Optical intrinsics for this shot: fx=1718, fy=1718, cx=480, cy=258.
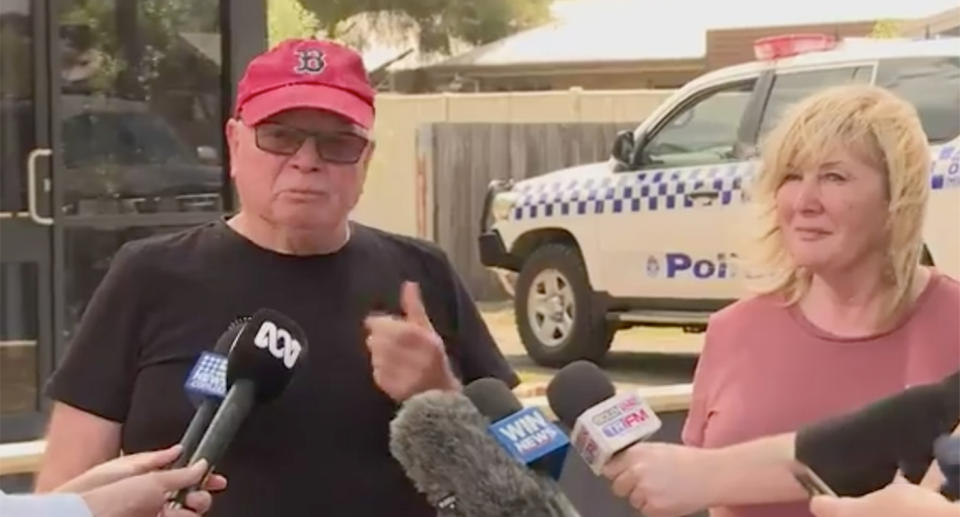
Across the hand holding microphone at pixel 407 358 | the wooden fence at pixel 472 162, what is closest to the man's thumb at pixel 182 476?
the hand holding microphone at pixel 407 358

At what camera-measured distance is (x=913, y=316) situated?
248cm

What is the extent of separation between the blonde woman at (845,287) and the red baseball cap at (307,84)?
2.09ft

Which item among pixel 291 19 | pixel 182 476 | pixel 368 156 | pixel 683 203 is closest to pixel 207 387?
pixel 182 476

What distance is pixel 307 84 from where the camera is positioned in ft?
8.04

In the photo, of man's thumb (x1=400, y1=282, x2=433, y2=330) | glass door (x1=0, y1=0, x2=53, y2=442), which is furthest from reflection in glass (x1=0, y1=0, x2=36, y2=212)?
man's thumb (x1=400, y1=282, x2=433, y2=330)

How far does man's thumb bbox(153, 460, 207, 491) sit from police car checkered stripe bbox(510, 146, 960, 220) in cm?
644

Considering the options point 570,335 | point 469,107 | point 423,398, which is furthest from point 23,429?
point 469,107

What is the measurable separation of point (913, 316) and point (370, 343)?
786mm

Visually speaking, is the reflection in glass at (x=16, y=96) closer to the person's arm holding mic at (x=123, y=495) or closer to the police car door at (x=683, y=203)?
the police car door at (x=683, y=203)

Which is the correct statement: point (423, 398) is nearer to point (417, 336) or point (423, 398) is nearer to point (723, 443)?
point (417, 336)

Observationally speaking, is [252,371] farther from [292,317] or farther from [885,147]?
[885,147]

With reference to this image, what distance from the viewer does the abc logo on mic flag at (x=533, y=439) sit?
178cm

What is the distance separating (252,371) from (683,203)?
701cm

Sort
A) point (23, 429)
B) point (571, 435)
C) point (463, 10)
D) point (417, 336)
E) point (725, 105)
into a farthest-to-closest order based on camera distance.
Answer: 1. point (463, 10)
2. point (725, 105)
3. point (23, 429)
4. point (417, 336)
5. point (571, 435)
